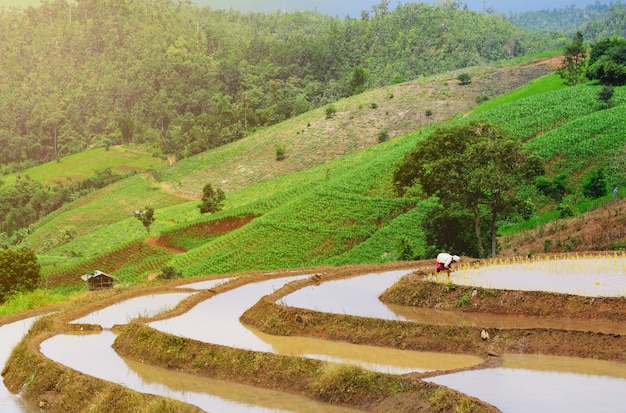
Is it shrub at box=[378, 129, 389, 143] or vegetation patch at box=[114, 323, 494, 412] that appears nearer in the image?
vegetation patch at box=[114, 323, 494, 412]

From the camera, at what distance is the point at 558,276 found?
27703mm

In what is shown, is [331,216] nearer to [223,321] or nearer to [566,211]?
[566,211]

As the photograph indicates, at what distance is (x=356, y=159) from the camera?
90875 millimetres

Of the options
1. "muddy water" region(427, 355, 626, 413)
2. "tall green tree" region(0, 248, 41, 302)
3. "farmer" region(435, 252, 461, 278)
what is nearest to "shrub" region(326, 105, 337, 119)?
"tall green tree" region(0, 248, 41, 302)

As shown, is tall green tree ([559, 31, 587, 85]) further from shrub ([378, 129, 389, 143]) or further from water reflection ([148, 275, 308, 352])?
water reflection ([148, 275, 308, 352])

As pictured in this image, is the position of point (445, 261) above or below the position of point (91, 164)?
above

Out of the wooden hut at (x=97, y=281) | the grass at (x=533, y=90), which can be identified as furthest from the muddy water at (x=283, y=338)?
the grass at (x=533, y=90)

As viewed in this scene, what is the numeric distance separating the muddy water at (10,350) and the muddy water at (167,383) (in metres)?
1.40

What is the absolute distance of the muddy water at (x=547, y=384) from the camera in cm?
1562

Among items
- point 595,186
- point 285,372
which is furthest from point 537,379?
point 595,186

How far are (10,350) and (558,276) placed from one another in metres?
15.5

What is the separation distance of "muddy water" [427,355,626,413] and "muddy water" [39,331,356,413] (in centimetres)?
246

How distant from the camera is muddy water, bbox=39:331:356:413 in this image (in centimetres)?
1814

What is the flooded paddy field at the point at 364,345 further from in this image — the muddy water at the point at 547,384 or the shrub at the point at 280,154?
the shrub at the point at 280,154
